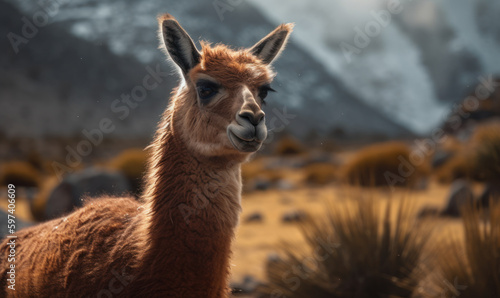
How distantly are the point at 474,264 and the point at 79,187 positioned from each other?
24.1 feet

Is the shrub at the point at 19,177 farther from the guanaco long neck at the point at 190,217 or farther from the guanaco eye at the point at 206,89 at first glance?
the guanaco eye at the point at 206,89

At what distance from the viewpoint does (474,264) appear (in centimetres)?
428

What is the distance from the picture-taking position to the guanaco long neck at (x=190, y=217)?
8.34 feet

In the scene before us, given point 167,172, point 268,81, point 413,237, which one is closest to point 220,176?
point 167,172

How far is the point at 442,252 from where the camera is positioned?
4.66m

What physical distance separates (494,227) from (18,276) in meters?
4.19

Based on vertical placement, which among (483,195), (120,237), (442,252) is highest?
(483,195)

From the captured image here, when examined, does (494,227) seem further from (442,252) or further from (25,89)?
(25,89)

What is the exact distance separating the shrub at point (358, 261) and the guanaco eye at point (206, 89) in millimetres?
2967

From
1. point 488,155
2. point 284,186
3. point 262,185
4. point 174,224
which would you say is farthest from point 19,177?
point 174,224

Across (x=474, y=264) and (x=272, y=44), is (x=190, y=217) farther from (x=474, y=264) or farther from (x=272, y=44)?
(x=474, y=264)

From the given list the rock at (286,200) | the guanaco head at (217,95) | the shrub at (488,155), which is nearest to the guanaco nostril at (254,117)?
the guanaco head at (217,95)

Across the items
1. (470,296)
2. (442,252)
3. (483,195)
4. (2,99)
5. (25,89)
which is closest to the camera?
(470,296)

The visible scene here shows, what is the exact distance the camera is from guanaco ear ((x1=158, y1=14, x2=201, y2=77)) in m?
2.74
